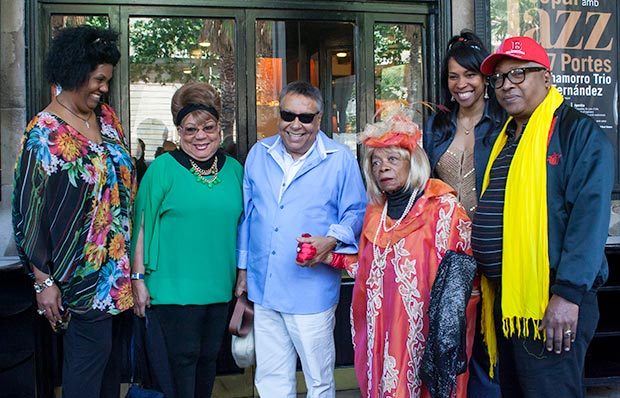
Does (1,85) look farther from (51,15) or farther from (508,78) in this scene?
(508,78)

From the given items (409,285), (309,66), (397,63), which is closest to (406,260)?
(409,285)

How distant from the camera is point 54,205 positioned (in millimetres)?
2988

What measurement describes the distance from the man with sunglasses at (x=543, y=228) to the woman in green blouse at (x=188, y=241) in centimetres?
130

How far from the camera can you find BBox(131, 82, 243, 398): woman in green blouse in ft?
11.0

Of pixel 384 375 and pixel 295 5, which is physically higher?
pixel 295 5

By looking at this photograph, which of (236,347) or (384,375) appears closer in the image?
(384,375)

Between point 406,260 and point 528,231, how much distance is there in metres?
0.58

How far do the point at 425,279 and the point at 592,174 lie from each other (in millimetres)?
848

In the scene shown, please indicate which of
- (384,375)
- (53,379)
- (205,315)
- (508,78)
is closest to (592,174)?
(508,78)

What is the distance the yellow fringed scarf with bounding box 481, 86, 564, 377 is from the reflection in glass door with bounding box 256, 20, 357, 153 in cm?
215

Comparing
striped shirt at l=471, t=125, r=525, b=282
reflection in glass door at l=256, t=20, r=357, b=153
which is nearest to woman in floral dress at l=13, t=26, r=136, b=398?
reflection in glass door at l=256, t=20, r=357, b=153

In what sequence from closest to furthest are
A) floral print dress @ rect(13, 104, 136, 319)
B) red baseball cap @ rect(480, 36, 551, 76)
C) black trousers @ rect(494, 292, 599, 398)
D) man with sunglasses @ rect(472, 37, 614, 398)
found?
man with sunglasses @ rect(472, 37, 614, 398)
black trousers @ rect(494, 292, 599, 398)
red baseball cap @ rect(480, 36, 551, 76)
floral print dress @ rect(13, 104, 136, 319)

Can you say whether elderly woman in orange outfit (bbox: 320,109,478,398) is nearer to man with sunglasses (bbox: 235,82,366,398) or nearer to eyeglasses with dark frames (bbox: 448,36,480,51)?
man with sunglasses (bbox: 235,82,366,398)

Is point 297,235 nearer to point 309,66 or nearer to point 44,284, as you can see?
point 44,284
